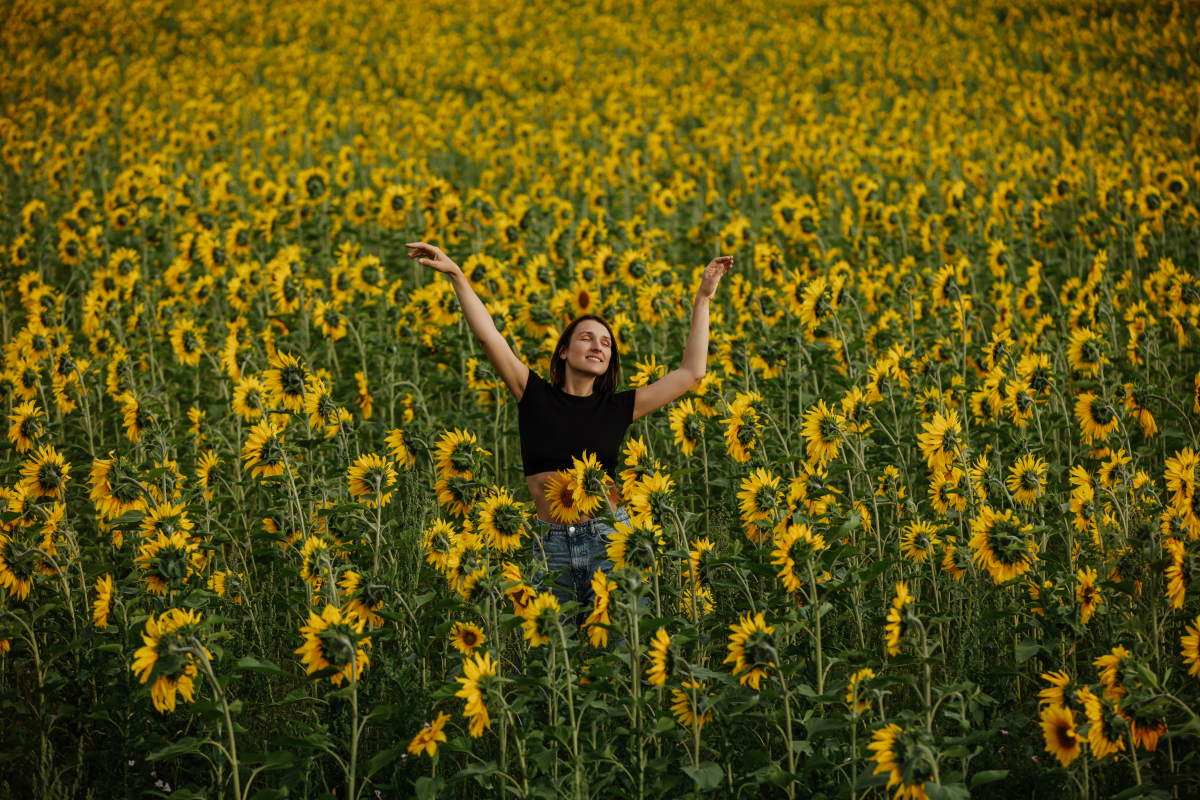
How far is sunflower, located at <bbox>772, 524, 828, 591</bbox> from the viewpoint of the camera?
102 inches

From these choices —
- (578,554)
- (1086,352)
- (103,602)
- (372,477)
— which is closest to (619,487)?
(578,554)

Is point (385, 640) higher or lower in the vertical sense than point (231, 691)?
higher

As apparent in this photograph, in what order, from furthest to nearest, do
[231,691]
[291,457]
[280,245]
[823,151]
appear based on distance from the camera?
[823,151], [280,245], [291,457], [231,691]

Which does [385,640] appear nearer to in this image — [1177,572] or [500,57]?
[1177,572]

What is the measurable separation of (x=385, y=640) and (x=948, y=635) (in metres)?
2.17

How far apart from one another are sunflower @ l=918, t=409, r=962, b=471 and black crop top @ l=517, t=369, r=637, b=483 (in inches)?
47.6

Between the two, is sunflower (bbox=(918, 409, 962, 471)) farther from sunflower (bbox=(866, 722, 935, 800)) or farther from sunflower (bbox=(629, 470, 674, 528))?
sunflower (bbox=(866, 722, 935, 800))

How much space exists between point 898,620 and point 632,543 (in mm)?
811

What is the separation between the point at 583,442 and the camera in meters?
3.55

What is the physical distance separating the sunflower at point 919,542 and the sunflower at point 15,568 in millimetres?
3128

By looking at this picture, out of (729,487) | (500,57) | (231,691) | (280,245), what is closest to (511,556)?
(231,691)

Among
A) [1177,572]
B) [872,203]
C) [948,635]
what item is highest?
[872,203]

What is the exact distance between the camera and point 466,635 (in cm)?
278

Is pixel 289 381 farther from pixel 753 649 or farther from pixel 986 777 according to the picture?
pixel 986 777
